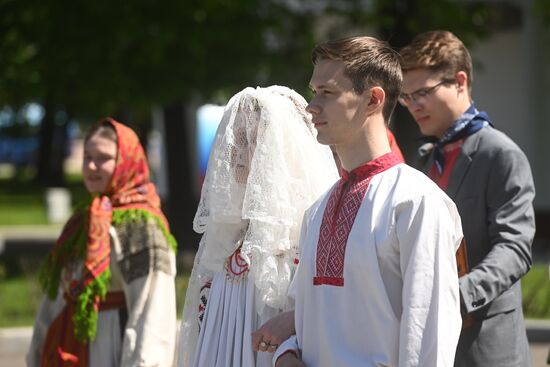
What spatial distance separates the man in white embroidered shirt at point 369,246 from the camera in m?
2.96

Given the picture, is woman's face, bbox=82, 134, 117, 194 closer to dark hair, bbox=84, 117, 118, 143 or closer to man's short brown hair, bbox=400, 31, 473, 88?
dark hair, bbox=84, 117, 118, 143

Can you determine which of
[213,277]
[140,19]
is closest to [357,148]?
[213,277]

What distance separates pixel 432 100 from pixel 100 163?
1622 mm

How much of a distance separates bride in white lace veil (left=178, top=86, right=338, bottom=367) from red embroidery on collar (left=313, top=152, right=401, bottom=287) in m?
0.46

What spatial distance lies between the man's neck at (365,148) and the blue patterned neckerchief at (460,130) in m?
1.03

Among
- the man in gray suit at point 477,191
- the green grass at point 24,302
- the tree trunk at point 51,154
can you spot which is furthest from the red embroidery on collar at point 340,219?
the tree trunk at point 51,154

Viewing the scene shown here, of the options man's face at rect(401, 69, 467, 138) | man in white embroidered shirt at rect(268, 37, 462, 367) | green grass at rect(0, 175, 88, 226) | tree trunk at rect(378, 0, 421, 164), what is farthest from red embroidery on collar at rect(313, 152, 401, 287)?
green grass at rect(0, 175, 88, 226)

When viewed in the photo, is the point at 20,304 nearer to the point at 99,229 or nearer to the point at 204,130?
the point at 99,229

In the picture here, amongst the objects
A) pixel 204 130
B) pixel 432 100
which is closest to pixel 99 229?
pixel 432 100

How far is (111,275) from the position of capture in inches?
189

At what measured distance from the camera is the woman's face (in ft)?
16.4

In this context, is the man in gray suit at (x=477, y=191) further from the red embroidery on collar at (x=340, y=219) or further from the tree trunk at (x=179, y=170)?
the tree trunk at (x=179, y=170)

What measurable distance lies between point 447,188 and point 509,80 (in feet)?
53.1

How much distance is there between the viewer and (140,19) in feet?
47.5
